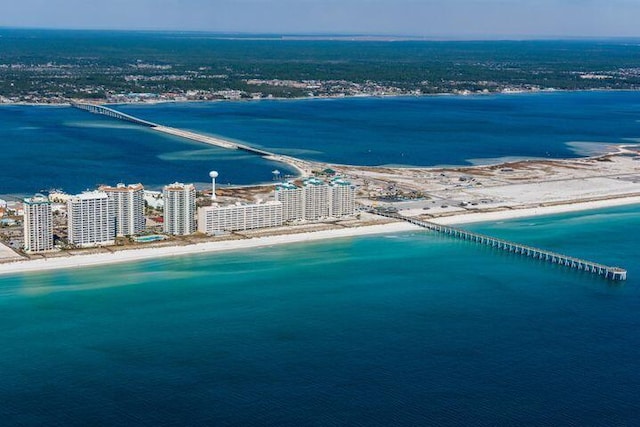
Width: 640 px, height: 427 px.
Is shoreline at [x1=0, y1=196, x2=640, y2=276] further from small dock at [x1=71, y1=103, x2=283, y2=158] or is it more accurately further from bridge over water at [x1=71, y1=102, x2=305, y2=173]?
small dock at [x1=71, y1=103, x2=283, y2=158]

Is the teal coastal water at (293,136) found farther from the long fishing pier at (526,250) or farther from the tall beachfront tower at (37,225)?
the long fishing pier at (526,250)

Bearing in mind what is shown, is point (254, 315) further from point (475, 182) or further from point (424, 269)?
point (475, 182)

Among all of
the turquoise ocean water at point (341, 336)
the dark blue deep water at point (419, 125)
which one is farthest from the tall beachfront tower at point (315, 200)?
the dark blue deep water at point (419, 125)

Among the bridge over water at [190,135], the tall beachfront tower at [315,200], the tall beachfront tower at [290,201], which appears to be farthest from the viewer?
the bridge over water at [190,135]

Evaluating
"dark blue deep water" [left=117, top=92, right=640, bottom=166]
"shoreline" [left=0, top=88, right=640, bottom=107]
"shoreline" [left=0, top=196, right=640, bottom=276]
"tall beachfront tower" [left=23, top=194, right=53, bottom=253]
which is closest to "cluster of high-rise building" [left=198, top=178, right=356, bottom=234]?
"shoreline" [left=0, top=196, right=640, bottom=276]

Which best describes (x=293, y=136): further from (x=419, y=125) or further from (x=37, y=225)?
(x=37, y=225)

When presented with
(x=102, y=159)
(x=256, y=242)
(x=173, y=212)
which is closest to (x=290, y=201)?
(x=256, y=242)
